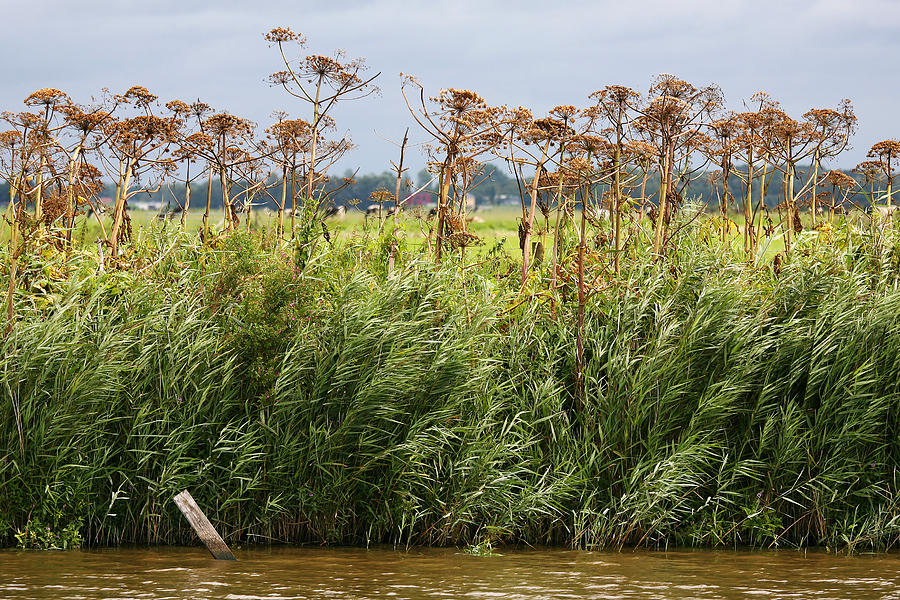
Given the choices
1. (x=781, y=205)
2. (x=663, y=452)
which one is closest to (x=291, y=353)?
(x=663, y=452)

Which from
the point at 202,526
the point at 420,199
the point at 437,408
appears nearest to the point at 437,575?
the point at 437,408

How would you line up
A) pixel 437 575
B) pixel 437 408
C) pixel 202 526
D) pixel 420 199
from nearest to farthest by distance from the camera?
pixel 437 575
pixel 202 526
pixel 437 408
pixel 420 199

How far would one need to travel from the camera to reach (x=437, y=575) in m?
8.73

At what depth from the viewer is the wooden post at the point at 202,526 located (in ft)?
30.0

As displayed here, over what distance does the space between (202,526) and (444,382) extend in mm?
2729

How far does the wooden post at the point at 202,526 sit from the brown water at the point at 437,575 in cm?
16

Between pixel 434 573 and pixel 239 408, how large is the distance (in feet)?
9.01

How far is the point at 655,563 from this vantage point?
31.0ft

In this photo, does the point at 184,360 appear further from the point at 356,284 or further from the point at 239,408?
the point at 356,284

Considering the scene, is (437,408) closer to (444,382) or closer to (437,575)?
(444,382)

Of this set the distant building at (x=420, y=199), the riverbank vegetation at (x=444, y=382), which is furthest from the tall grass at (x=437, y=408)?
the distant building at (x=420, y=199)

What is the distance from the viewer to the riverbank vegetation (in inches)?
383

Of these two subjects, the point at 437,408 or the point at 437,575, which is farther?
the point at 437,408

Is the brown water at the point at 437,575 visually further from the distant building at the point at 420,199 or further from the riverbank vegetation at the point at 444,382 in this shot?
the distant building at the point at 420,199
